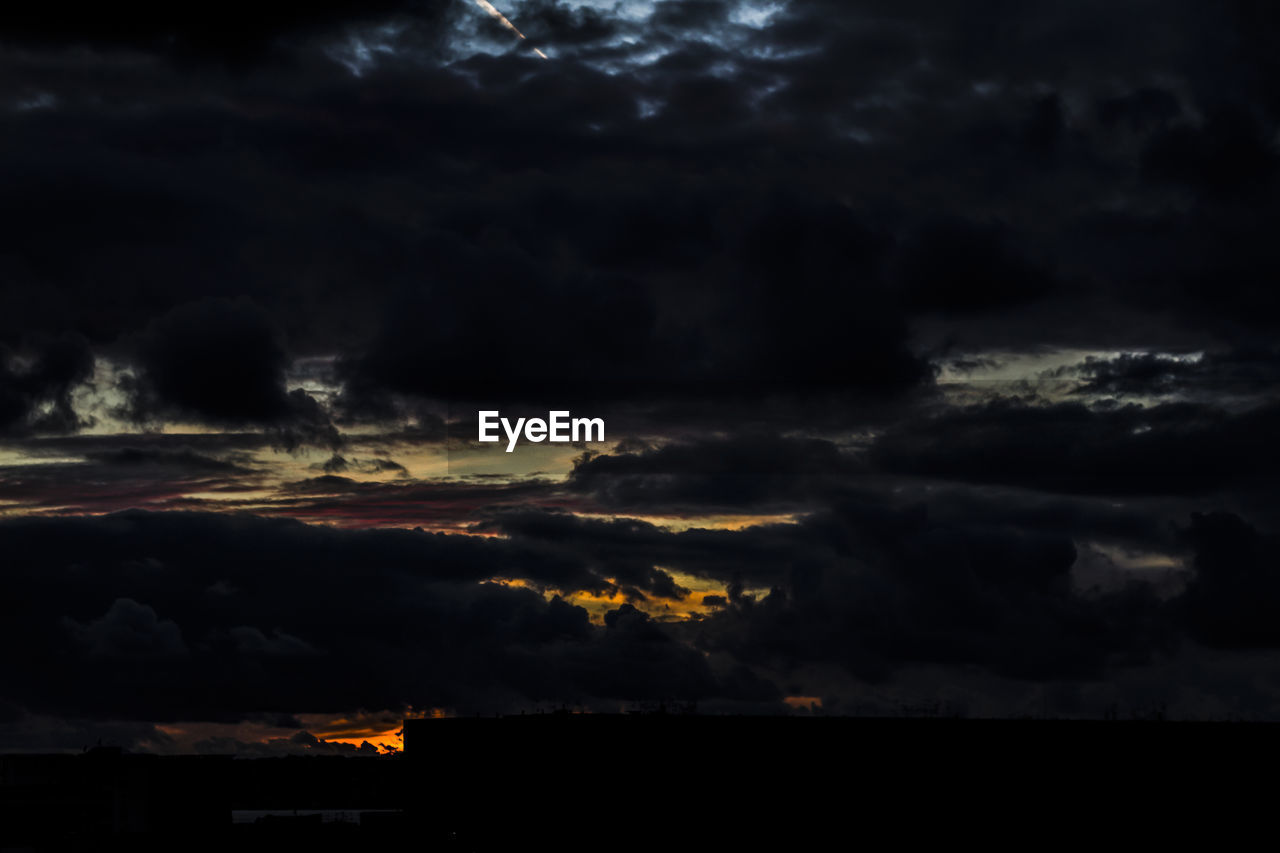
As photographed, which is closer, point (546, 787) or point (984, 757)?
point (984, 757)

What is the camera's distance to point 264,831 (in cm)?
15550

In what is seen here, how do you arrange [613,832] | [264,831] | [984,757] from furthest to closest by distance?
1. [264,831]
2. [613,832]
3. [984,757]

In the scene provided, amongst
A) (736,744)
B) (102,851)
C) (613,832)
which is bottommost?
(102,851)

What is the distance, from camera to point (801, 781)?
126 metres

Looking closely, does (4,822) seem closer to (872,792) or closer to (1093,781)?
(872,792)

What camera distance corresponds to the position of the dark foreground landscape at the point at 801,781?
116m

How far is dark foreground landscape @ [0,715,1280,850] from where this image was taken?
382 ft

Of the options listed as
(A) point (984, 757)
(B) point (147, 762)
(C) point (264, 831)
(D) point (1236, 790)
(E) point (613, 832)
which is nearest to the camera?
(D) point (1236, 790)

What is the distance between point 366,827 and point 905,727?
232ft

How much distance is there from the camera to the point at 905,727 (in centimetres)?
12350

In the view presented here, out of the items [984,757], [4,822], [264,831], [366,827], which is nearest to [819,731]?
[984,757]

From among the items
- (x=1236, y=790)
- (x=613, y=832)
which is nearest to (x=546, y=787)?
(x=613, y=832)

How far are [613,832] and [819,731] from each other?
23872 millimetres

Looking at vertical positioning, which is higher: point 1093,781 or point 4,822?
point 1093,781
